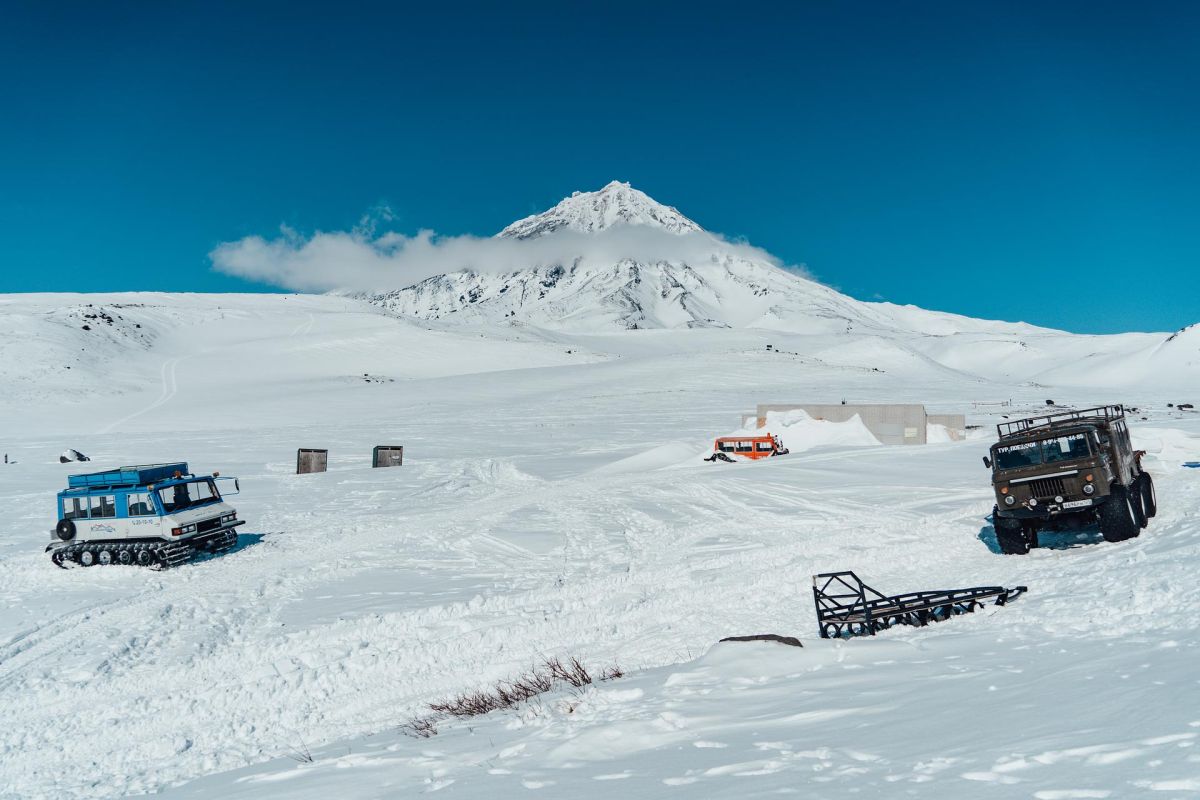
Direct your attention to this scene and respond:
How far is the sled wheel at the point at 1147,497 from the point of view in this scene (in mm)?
15934

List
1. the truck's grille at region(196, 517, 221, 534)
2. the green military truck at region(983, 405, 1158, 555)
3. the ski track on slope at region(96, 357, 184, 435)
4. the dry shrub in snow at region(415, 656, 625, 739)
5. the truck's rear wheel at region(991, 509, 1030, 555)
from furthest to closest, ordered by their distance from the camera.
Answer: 1. the ski track on slope at region(96, 357, 184, 435)
2. the truck's grille at region(196, 517, 221, 534)
3. the truck's rear wheel at region(991, 509, 1030, 555)
4. the green military truck at region(983, 405, 1158, 555)
5. the dry shrub in snow at region(415, 656, 625, 739)

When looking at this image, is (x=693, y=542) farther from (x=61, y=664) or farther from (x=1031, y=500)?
A: (x=61, y=664)

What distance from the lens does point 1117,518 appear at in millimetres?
14133

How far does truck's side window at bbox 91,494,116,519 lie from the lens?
59.2 ft

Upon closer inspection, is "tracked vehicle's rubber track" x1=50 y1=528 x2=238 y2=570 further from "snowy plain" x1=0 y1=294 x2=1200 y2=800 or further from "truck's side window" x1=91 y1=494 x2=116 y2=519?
"truck's side window" x1=91 y1=494 x2=116 y2=519

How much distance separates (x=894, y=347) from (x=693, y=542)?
128540 millimetres

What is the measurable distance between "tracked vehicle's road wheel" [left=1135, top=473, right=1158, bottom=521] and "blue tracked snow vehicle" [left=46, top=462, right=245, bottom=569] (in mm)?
21425

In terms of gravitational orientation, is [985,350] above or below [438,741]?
above

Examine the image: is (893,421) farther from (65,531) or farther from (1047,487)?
(65,531)

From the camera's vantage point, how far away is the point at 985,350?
198 metres

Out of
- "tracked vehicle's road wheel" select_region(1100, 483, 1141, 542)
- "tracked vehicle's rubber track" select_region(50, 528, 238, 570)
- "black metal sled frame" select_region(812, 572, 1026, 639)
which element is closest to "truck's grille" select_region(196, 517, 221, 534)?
"tracked vehicle's rubber track" select_region(50, 528, 238, 570)

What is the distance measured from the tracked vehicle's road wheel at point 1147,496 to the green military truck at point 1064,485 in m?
0.23

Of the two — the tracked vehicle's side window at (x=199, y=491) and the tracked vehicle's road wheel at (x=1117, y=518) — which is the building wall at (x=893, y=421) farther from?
the tracked vehicle's side window at (x=199, y=491)

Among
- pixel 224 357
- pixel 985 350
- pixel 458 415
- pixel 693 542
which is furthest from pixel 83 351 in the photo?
pixel 985 350
